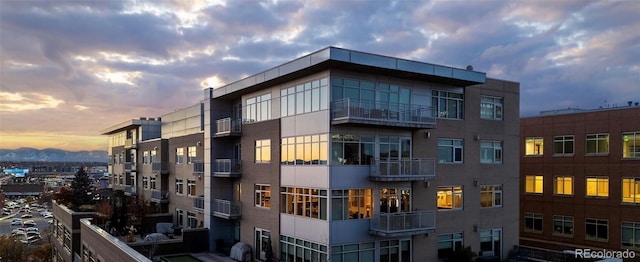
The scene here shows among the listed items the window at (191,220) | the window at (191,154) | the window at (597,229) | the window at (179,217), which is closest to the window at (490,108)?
the window at (597,229)

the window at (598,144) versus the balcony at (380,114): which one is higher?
the balcony at (380,114)

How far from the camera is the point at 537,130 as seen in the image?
36.0 meters

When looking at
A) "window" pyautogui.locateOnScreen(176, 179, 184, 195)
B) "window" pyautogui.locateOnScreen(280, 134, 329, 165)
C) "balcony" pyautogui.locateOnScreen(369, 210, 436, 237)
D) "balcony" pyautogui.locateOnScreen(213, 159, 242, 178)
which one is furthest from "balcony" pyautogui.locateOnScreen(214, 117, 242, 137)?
"balcony" pyautogui.locateOnScreen(369, 210, 436, 237)

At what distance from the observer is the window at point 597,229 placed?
31672mm

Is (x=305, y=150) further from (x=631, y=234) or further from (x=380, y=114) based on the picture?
(x=631, y=234)

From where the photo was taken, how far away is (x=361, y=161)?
73.9 feet

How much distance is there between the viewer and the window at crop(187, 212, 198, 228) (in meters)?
35.8

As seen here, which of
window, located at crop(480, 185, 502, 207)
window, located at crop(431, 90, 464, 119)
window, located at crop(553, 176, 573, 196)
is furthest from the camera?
window, located at crop(553, 176, 573, 196)

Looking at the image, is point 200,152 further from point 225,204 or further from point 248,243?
point 248,243

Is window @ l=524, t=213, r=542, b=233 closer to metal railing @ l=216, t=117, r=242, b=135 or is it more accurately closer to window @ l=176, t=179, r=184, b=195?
metal railing @ l=216, t=117, r=242, b=135

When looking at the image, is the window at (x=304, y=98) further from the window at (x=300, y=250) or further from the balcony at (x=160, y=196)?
the balcony at (x=160, y=196)

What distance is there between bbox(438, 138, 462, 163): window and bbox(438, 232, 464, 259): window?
3954 mm

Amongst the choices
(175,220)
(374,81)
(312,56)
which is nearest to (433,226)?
(374,81)

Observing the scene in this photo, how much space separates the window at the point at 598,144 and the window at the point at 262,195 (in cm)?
2187
